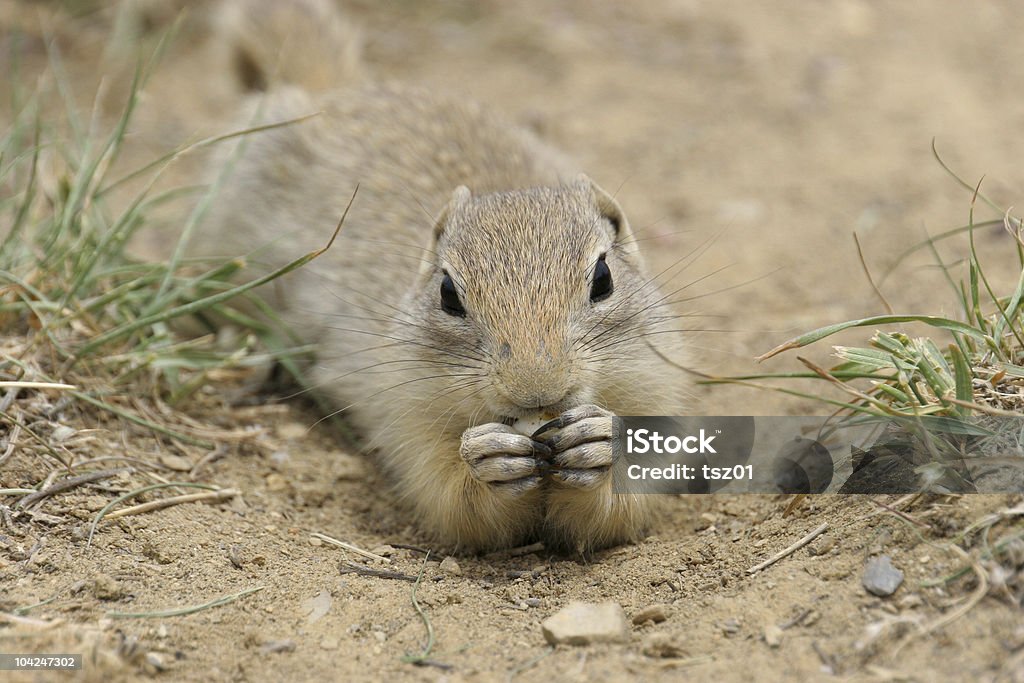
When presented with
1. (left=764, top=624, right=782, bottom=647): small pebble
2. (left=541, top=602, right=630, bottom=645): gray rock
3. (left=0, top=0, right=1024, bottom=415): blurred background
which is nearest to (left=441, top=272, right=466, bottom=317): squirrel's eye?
(left=541, top=602, right=630, bottom=645): gray rock

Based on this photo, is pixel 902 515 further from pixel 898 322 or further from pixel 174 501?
pixel 174 501

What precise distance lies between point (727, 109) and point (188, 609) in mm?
6659

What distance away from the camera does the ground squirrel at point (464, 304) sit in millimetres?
3885

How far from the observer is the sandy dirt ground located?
3215mm

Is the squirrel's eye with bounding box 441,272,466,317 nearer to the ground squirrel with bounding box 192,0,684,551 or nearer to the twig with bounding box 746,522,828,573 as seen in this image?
the ground squirrel with bounding box 192,0,684,551

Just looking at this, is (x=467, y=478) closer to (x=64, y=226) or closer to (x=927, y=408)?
(x=927, y=408)

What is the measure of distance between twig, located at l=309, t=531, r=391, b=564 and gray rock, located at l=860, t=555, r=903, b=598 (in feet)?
6.35

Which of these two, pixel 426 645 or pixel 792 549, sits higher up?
pixel 792 549

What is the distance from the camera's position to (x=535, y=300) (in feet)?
13.0

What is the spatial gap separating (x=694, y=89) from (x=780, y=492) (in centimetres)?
553

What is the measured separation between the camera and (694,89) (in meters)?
9.02

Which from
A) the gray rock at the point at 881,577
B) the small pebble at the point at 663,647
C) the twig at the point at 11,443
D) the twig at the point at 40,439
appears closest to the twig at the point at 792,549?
the gray rock at the point at 881,577

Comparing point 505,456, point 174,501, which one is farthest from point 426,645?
point 174,501

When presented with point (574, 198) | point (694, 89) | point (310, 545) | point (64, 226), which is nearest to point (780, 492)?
point (574, 198)
